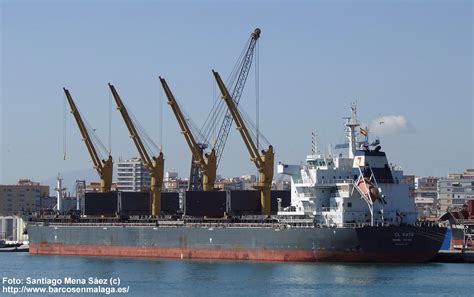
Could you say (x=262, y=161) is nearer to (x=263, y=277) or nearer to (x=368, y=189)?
(x=368, y=189)

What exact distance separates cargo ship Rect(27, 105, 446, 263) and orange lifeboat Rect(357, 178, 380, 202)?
0.20 ft

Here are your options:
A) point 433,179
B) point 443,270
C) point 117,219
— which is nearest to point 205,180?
point 117,219

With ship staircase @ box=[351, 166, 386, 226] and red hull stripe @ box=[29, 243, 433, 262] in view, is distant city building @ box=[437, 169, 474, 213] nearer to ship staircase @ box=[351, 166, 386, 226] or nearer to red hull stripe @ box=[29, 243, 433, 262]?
red hull stripe @ box=[29, 243, 433, 262]

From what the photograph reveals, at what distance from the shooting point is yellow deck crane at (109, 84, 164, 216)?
8800 cm

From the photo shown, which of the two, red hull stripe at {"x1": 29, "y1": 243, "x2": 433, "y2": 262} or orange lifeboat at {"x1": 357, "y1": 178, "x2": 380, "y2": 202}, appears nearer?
red hull stripe at {"x1": 29, "y1": 243, "x2": 433, "y2": 262}

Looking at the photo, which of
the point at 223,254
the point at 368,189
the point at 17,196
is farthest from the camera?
the point at 17,196

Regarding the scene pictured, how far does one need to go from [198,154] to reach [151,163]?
18.7 feet

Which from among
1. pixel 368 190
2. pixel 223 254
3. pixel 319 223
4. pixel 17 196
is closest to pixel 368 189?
pixel 368 190

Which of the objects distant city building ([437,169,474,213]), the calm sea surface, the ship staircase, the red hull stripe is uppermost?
distant city building ([437,169,474,213])

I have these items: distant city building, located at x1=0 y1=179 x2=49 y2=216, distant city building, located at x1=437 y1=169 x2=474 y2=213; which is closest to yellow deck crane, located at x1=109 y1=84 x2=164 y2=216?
distant city building, located at x1=437 y1=169 x2=474 y2=213

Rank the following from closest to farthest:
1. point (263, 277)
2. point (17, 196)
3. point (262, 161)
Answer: point (263, 277) < point (262, 161) < point (17, 196)

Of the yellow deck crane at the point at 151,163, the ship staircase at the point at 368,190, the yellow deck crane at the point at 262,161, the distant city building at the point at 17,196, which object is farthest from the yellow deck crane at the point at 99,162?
the distant city building at the point at 17,196

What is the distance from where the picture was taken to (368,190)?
69875 millimetres

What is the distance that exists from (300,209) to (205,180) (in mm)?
13555
